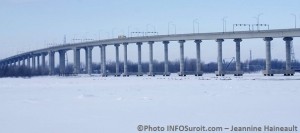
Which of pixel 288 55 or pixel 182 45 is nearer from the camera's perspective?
pixel 288 55

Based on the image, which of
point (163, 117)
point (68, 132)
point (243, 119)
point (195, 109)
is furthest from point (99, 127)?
point (195, 109)

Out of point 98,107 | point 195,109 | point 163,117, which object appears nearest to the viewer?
point 163,117

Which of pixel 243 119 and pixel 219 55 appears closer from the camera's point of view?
pixel 243 119

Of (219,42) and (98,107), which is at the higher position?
(219,42)

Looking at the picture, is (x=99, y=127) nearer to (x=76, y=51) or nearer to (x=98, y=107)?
(x=98, y=107)

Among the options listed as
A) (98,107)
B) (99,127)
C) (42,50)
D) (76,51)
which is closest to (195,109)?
(98,107)

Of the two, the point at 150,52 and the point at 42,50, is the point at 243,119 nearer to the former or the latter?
the point at 150,52

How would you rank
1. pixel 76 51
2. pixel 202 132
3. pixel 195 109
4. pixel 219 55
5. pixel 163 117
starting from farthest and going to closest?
pixel 76 51
pixel 219 55
pixel 195 109
pixel 163 117
pixel 202 132

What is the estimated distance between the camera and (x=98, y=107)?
70.7 feet

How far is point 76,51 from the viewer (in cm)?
15012

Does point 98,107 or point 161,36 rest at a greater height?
point 161,36

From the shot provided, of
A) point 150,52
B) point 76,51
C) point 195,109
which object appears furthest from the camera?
point 76,51

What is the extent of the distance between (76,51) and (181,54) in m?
47.2

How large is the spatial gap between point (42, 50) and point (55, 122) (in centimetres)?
15878
